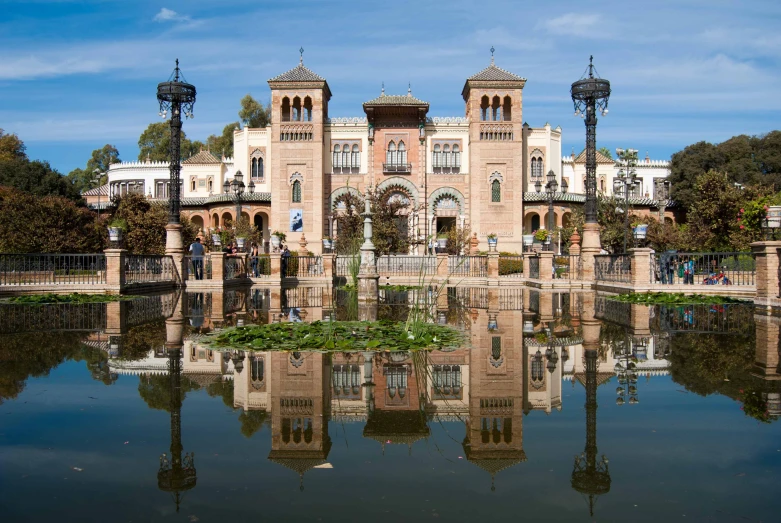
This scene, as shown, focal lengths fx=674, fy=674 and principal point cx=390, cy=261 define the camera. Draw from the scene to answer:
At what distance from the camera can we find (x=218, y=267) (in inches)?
838

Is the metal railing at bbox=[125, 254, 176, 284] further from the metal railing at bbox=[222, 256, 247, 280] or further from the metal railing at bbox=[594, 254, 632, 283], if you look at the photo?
A: the metal railing at bbox=[594, 254, 632, 283]

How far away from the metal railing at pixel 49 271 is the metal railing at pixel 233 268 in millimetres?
4028

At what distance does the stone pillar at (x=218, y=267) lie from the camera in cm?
2125

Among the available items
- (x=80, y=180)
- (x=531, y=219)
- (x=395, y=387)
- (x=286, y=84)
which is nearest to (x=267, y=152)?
(x=286, y=84)

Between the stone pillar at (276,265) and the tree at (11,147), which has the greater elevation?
the tree at (11,147)

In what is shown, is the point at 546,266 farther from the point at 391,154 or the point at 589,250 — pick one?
the point at 391,154

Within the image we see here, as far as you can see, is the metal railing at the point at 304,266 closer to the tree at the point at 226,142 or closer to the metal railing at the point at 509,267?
the metal railing at the point at 509,267

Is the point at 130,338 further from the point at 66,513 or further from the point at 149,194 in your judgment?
the point at 149,194

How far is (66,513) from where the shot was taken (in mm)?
2807

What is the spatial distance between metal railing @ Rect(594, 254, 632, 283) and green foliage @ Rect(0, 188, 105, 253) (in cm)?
2388

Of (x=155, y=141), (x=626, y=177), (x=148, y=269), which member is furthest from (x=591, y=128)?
(x=155, y=141)

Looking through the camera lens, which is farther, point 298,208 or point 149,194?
point 149,194

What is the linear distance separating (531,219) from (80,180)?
171 feet

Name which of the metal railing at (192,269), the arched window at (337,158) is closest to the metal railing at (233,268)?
the metal railing at (192,269)
